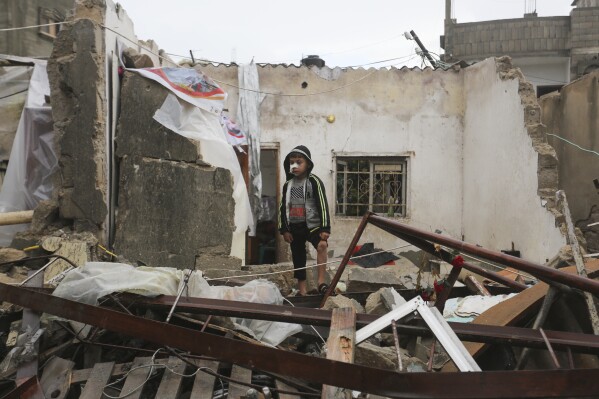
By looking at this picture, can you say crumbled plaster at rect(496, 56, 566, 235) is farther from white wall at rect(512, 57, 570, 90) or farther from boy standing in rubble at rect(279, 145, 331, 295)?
white wall at rect(512, 57, 570, 90)

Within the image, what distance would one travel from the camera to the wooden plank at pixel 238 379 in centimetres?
246

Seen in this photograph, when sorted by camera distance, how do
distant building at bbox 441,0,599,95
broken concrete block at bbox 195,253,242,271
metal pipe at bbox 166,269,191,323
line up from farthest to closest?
distant building at bbox 441,0,599,95 → broken concrete block at bbox 195,253,242,271 → metal pipe at bbox 166,269,191,323

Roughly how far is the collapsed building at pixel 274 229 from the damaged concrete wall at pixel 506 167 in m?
0.04

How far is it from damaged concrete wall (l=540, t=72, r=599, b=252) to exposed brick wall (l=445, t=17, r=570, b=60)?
9.25 metres

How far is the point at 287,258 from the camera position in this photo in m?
9.23

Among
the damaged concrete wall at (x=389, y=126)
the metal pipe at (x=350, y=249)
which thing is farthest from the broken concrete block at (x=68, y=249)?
the damaged concrete wall at (x=389, y=126)

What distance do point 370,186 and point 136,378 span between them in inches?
297

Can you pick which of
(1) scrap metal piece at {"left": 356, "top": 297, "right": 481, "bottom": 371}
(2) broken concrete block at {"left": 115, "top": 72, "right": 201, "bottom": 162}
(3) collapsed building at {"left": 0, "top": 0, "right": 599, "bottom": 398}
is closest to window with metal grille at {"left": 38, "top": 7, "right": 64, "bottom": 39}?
(3) collapsed building at {"left": 0, "top": 0, "right": 599, "bottom": 398}

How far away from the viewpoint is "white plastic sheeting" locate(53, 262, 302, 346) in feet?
9.07

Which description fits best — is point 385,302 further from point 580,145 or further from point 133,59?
point 580,145

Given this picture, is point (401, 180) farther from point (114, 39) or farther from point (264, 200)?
point (114, 39)

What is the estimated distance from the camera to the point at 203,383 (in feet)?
8.33

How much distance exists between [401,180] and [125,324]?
7.96 m

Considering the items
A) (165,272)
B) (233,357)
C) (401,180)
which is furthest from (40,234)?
(401,180)
